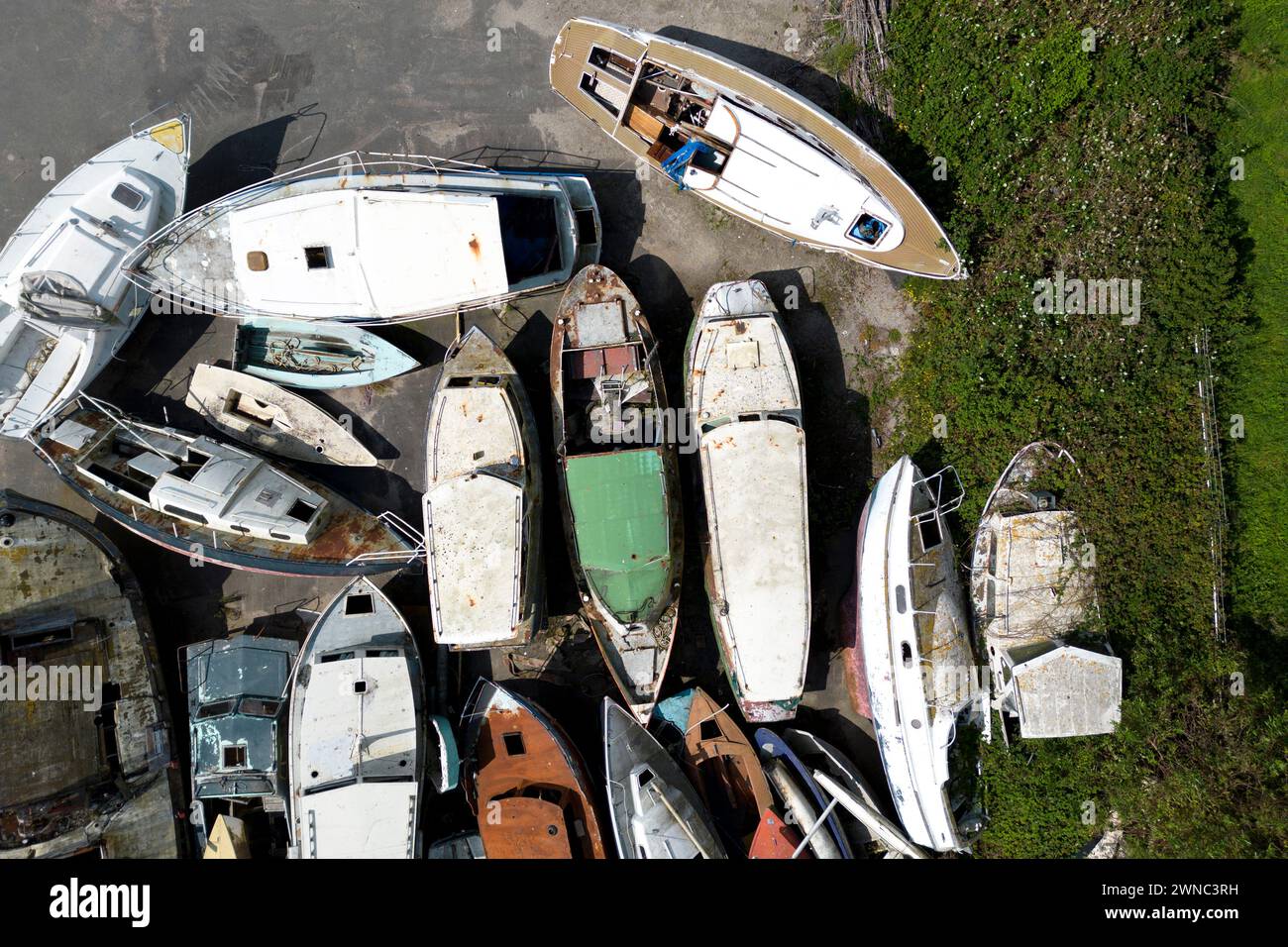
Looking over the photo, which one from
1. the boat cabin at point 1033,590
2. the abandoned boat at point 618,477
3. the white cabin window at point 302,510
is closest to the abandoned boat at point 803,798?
the abandoned boat at point 618,477

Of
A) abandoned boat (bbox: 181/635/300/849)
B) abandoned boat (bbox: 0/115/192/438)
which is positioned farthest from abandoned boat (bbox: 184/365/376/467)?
abandoned boat (bbox: 181/635/300/849)

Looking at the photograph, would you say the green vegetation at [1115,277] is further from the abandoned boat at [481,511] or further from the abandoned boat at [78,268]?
the abandoned boat at [78,268]

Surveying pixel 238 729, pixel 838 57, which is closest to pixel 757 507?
pixel 838 57

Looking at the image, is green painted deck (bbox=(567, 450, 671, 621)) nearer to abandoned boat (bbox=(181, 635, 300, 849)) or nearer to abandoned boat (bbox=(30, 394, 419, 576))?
abandoned boat (bbox=(30, 394, 419, 576))

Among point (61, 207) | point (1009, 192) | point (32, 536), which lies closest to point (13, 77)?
point (61, 207)

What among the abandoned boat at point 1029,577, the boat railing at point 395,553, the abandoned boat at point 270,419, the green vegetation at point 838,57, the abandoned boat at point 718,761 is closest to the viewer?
the abandoned boat at point 1029,577
